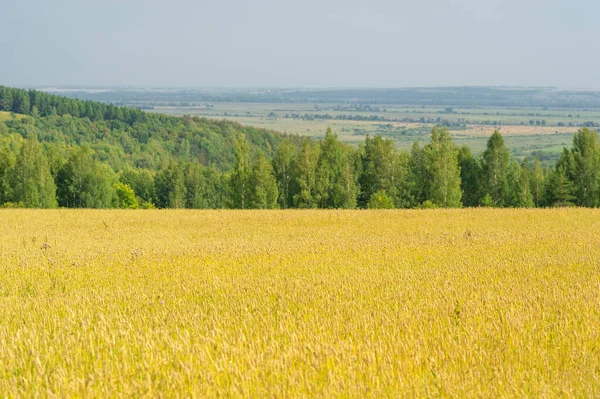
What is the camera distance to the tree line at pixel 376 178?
59594mm

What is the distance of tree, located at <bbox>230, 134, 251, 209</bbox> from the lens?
2443 inches

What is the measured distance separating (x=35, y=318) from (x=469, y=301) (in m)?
5.39

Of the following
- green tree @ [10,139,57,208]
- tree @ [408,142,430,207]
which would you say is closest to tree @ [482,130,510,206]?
tree @ [408,142,430,207]

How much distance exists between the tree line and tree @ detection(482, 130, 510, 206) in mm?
109

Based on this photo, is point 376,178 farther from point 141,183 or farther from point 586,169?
point 141,183

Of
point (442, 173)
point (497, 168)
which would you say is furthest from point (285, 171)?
point (497, 168)

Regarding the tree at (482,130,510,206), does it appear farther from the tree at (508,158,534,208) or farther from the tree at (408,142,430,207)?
the tree at (408,142,430,207)

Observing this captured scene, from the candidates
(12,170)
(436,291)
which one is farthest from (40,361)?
(12,170)

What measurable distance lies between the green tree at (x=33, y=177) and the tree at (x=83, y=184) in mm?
6581

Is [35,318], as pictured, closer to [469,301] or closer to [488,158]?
[469,301]

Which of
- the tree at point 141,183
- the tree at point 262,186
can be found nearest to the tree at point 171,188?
the tree at point 141,183

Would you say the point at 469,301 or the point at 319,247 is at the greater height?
the point at 469,301

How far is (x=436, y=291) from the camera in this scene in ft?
28.2

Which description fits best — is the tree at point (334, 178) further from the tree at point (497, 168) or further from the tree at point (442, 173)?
the tree at point (497, 168)
